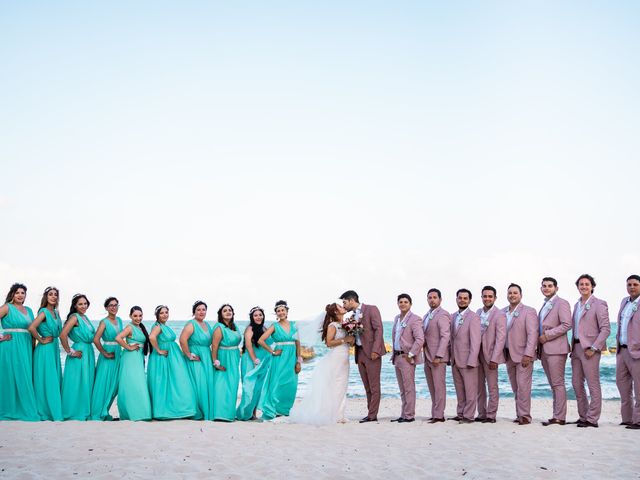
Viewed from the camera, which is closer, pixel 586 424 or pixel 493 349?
pixel 586 424

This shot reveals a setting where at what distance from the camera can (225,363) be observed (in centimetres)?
1088

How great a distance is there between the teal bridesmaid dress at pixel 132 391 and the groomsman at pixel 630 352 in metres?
7.19

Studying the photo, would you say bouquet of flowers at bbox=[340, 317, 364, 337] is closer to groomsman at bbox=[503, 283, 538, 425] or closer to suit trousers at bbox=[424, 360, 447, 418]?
suit trousers at bbox=[424, 360, 447, 418]

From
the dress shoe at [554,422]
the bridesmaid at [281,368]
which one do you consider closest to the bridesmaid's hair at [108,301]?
the bridesmaid at [281,368]

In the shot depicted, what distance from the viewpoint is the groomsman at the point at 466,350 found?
10320 millimetres

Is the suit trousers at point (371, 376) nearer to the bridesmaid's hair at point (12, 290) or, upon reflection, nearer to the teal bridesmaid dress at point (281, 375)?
the teal bridesmaid dress at point (281, 375)

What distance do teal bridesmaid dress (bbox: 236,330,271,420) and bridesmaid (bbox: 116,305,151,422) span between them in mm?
1551

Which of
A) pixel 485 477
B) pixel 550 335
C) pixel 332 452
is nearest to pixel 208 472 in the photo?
pixel 332 452

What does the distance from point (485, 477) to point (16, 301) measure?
743 centimetres

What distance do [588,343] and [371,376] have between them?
3.30 m

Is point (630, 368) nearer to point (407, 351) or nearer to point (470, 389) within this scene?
point (470, 389)

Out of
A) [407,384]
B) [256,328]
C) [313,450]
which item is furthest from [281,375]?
[313,450]

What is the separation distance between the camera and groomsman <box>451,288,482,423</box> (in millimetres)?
10320

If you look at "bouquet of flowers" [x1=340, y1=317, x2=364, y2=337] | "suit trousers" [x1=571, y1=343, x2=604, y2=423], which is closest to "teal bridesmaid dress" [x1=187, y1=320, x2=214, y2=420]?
"bouquet of flowers" [x1=340, y1=317, x2=364, y2=337]
